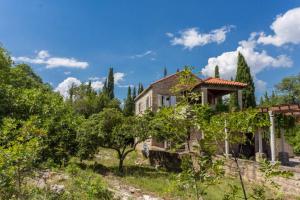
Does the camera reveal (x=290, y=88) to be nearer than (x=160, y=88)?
No

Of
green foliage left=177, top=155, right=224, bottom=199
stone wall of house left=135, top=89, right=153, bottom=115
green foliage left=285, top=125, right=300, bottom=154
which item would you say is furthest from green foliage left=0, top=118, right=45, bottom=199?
green foliage left=285, top=125, right=300, bottom=154

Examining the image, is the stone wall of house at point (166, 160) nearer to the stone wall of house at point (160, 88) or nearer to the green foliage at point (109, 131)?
the green foliage at point (109, 131)

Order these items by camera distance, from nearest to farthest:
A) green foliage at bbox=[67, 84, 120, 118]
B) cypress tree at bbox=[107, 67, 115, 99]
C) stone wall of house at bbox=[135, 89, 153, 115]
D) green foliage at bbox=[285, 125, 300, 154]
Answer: green foliage at bbox=[285, 125, 300, 154] → stone wall of house at bbox=[135, 89, 153, 115] → green foliage at bbox=[67, 84, 120, 118] → cypress tree at bbox=[107, 67, 115, 99]

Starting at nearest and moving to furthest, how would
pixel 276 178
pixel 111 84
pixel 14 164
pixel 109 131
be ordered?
pixel 14 164 < pixel 276 178 < pixel 109 131 < pixel 111 84

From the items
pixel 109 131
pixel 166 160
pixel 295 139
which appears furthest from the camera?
pixel 295 139

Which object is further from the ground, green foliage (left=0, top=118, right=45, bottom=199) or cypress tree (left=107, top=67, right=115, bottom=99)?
cypress tree (left=107, top=67, right=115, bottom=99)

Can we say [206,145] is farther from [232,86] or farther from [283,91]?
[283,91]

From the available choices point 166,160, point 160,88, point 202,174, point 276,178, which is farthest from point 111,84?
point 202,174

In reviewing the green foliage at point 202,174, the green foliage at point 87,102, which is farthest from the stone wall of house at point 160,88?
the green foliage at point 202,174

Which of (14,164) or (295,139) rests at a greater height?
(295,139)

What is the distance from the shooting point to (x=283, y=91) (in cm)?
4400

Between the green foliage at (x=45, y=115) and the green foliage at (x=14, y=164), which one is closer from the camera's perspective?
the green foliage at (x=14, y=164)

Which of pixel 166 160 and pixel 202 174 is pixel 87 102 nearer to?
pixel 166 160

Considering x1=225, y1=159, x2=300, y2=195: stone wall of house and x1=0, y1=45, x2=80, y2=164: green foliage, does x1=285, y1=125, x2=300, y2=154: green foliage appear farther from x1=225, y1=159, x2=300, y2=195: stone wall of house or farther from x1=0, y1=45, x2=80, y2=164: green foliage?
x1=0, y1=45, x2=80, y2=164: green foliage
